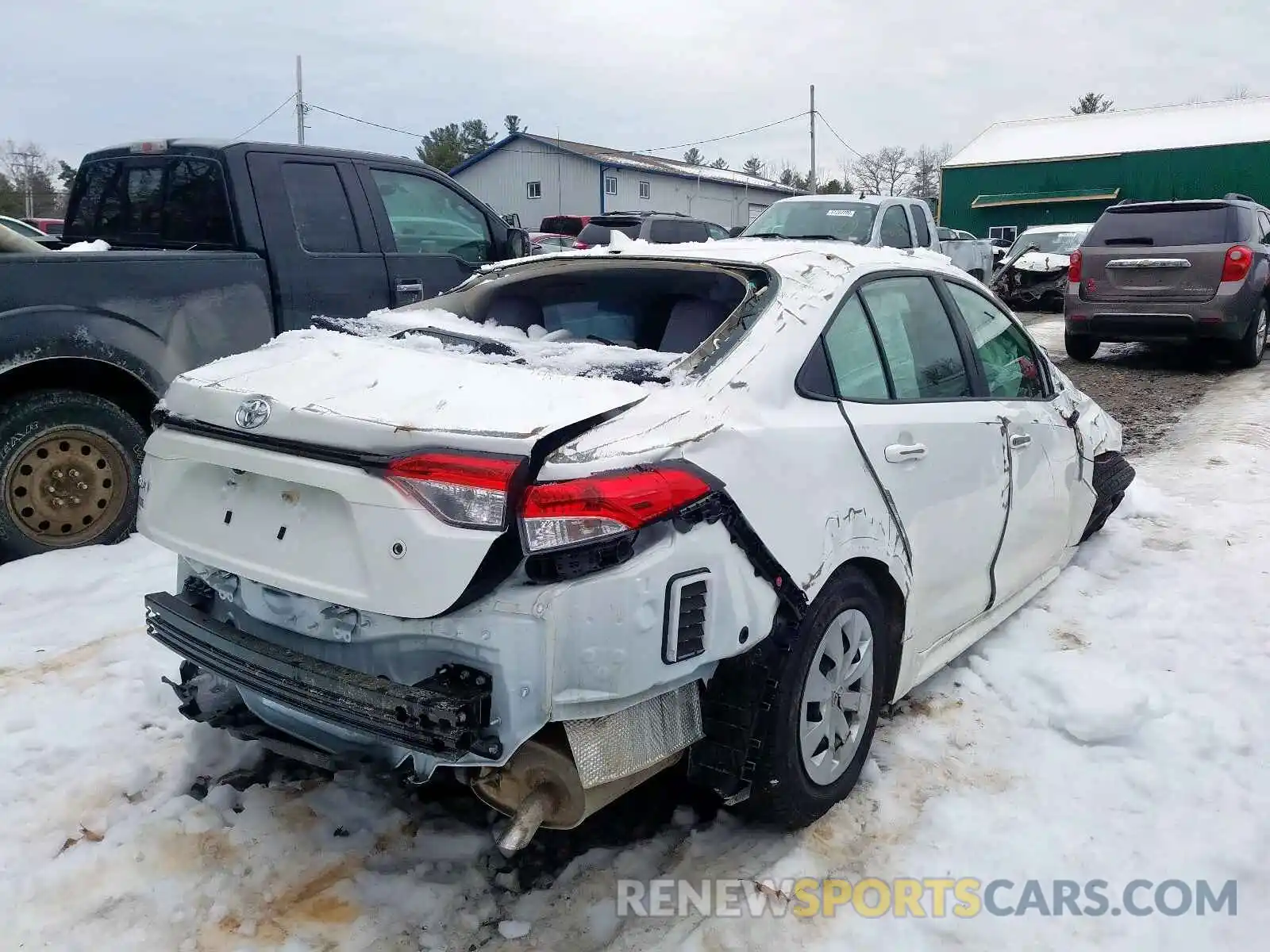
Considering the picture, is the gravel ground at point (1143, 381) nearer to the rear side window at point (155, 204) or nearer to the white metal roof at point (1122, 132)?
the rear side window at point (155, 204)

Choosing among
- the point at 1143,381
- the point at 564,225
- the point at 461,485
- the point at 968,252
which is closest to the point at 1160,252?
the point at 1143,381

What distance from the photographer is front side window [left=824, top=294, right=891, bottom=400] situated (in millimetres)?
2914

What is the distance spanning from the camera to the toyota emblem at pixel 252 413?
2.45 metres

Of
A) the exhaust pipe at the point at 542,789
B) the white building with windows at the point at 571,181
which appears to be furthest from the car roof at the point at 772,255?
the white building with windows at the point at 571,181

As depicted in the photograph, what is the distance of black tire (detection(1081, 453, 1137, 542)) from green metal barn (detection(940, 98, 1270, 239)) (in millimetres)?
32134

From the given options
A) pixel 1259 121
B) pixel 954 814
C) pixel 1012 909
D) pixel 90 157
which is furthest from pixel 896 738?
pixel 1259 121

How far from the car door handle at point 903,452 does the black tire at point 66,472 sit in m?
3.54

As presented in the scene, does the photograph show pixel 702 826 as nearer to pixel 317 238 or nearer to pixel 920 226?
pixel 317 238

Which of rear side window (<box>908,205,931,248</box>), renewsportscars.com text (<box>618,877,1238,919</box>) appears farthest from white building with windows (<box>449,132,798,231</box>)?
renewsportscars.com text (<box>618,877,1238,919</box>)

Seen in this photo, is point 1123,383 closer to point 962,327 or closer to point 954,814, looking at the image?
point 962,327

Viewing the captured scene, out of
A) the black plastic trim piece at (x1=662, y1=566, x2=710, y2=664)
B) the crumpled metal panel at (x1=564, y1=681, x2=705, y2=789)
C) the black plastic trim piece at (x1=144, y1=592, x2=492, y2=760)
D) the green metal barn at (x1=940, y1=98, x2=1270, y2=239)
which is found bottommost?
→ the crumpled metal panel at (x1=564, y1=681, x2=705, y2=789)

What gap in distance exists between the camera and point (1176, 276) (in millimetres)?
10008

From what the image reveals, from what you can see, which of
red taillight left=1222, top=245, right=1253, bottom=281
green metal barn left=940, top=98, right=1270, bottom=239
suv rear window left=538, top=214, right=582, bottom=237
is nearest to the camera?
red taillight left=1222, top=245, right=1253, bottom=281

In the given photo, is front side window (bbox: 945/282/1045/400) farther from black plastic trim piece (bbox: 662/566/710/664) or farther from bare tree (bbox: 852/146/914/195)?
bare tree (bbox: 852/146/914/195)
